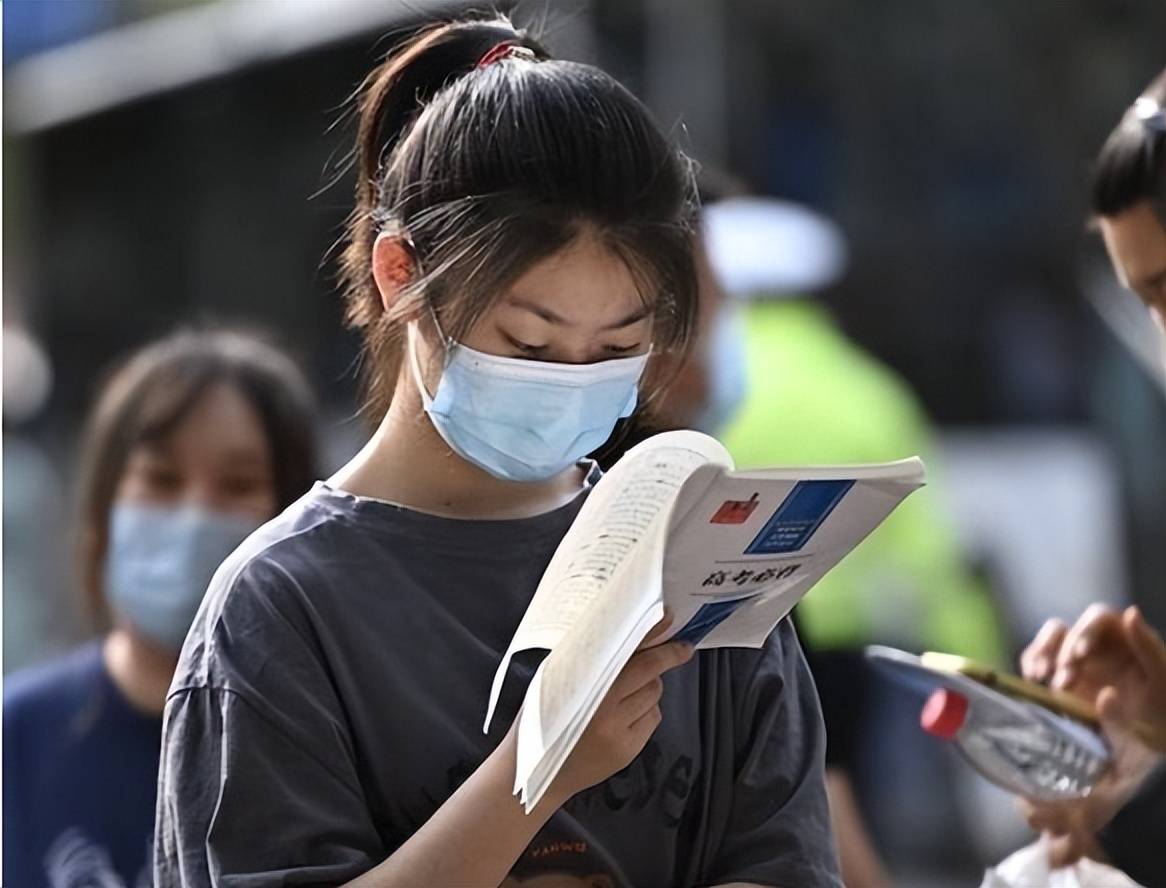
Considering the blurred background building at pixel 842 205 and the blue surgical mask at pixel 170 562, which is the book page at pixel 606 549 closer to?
the blue surgical mask at pixel 170 562

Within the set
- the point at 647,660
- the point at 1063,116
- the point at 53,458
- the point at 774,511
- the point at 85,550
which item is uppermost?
the point at 774,511

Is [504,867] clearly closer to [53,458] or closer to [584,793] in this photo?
[584,793]

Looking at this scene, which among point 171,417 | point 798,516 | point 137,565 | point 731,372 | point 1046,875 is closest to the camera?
point 798,516

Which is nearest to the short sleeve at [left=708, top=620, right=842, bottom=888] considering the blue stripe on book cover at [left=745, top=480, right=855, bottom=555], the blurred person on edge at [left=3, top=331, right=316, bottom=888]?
the blue stripe on book cover at [left=745, top=480, right=855, bottom=555]

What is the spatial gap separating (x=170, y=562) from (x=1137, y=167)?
147cm

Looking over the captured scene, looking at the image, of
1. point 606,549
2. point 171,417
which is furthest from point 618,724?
point 171,417

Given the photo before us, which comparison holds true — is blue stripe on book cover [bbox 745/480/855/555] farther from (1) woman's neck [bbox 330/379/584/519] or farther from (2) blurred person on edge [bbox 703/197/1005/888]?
(2) blurred person on edge [bbox 703/197/1005/888]

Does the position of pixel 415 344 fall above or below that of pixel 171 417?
above

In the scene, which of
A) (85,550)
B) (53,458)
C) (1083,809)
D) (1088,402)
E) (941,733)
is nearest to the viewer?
(941,733)

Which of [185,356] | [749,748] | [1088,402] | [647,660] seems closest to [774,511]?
[647,660]

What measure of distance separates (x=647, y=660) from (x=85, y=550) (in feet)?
6.11

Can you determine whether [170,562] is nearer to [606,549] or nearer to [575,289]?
[575,289]

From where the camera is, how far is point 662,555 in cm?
160

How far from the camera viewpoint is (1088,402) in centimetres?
674
